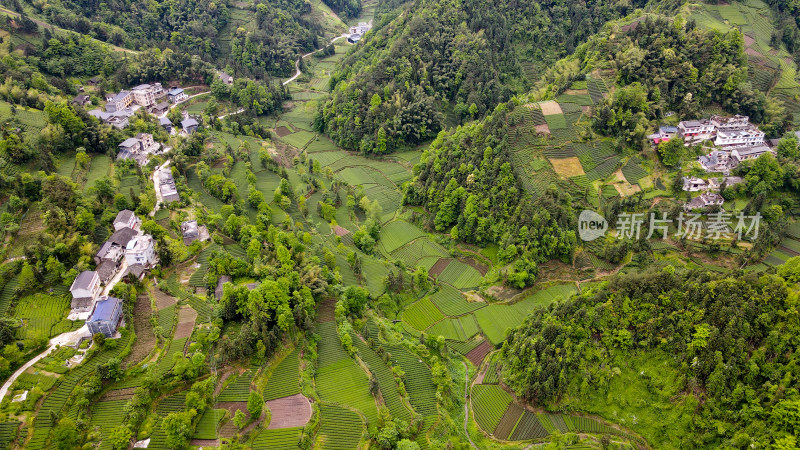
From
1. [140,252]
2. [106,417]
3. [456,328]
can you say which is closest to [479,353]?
[456,328]

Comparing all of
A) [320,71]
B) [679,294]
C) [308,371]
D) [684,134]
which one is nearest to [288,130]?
[320,71]

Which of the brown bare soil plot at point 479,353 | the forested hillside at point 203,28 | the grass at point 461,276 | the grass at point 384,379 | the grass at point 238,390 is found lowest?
the brown bare soil plot at point 479,353

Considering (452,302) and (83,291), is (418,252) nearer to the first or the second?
(452,302)

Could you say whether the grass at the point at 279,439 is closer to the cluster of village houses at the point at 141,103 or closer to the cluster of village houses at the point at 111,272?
the cluster of village houses at the point at 111,272

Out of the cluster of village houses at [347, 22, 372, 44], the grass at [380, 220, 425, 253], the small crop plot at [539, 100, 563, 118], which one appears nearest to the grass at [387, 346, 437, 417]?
the grass at [380, 220, 425, 253]

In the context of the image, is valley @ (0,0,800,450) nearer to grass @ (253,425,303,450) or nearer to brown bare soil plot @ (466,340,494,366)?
brown bare soil plot @ (466,340,494,366)

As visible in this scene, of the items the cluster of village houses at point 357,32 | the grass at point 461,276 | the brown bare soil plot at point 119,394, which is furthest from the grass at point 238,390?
the cluster of village houses at point 357,32
